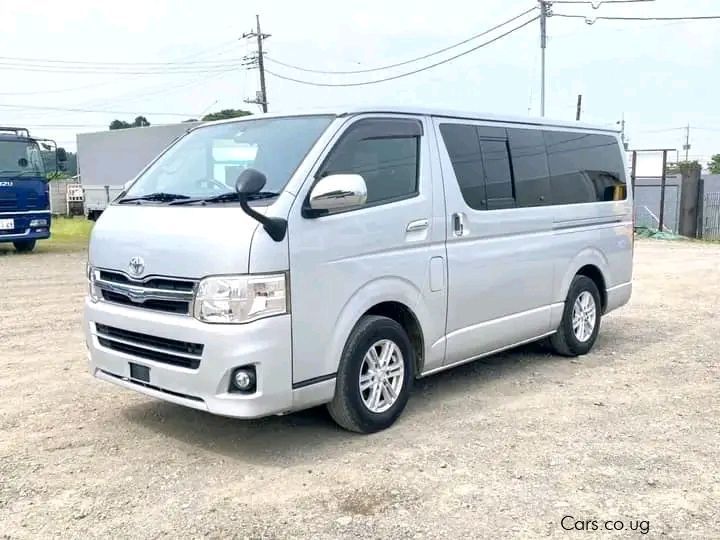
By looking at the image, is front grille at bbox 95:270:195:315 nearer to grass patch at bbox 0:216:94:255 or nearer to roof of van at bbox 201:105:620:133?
roof of van at bbox 201:105:620:133

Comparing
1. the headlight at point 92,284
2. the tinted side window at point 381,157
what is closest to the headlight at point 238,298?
the tinted side window at point 381,157

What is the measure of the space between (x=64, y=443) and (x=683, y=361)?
5.44 m

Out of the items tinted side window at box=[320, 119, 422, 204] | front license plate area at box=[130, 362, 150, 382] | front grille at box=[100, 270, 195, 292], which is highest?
tinted side window at box=[320, 119, 422, 204]

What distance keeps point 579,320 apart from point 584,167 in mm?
1467

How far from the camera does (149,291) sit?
457 cm

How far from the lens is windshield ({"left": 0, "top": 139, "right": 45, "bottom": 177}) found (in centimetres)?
1620

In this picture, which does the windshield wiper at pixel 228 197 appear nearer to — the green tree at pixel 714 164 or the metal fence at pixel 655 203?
the metal fence at pixel 655 203

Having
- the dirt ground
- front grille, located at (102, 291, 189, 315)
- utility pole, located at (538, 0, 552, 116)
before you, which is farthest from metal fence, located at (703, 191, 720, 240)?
front grille, located at (102, 291, 189, 315)

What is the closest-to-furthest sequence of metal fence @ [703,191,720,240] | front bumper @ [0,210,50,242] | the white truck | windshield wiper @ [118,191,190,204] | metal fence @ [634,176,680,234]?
windshield wiper @ [118,191,190,204] → front bumper @ [0,210,50,242] → metal fence @ [703,191,720,240] → metal fence @ [634,176,680,234] → the white truck

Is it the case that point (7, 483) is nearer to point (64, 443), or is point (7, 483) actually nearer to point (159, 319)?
point (64, 443)

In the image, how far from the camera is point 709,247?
19906mm

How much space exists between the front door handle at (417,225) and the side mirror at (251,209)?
3.68ft

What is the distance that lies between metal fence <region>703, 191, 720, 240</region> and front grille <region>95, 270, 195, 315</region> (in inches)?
922

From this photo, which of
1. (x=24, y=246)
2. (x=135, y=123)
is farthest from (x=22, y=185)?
(x=135, y=123)
